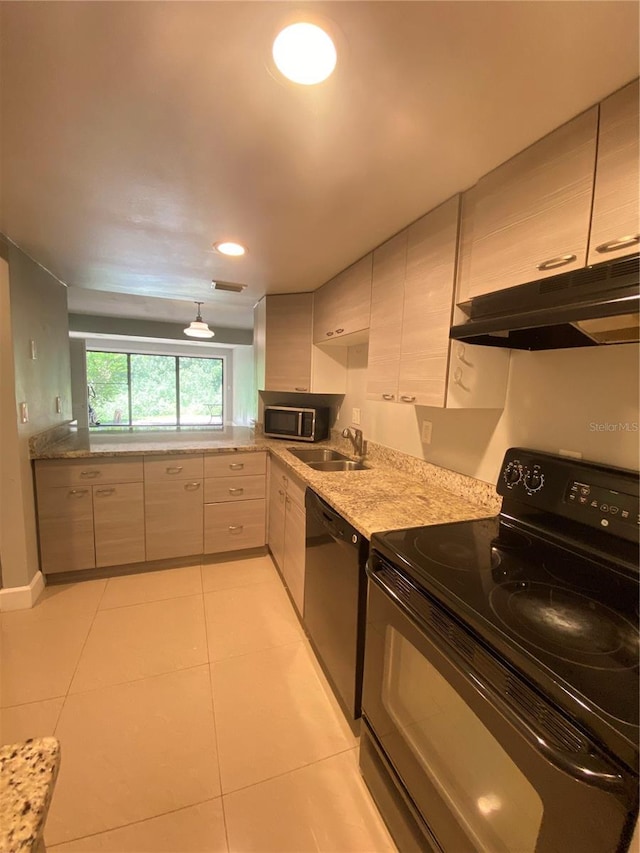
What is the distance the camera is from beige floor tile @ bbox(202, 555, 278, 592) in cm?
257

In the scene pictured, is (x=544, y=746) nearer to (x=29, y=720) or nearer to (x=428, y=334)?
(x=428, y=334)

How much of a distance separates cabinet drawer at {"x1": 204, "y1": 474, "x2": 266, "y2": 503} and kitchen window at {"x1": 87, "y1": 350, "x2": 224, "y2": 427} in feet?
14.2

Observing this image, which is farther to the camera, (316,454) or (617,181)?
(316,454)

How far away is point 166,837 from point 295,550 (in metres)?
1.23

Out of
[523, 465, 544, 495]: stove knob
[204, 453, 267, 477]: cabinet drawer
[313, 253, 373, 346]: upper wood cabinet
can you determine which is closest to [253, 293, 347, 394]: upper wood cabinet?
[313, 253, 373, 346]: upper wood cabinet

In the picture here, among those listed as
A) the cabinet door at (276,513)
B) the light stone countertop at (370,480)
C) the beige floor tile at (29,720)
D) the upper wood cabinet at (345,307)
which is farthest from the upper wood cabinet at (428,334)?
the beige floor tile at (29,720)

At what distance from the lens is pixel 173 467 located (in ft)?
8.70

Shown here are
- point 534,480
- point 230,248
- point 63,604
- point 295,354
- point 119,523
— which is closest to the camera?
point 534,480

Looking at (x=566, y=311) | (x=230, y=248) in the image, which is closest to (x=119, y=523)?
(x=230, y=248)

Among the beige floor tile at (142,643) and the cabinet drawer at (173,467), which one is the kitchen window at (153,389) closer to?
the cabinet drawer at (173,467)

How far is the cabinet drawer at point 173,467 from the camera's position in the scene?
2.60 meters

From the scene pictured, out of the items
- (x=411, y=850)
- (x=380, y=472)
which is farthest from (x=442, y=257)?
(x=411, y=850)

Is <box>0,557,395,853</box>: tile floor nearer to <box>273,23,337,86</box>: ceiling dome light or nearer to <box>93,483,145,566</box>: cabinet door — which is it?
<box>93,483,145,566</box>: cabinet door

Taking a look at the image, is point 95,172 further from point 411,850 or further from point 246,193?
point 411,850
